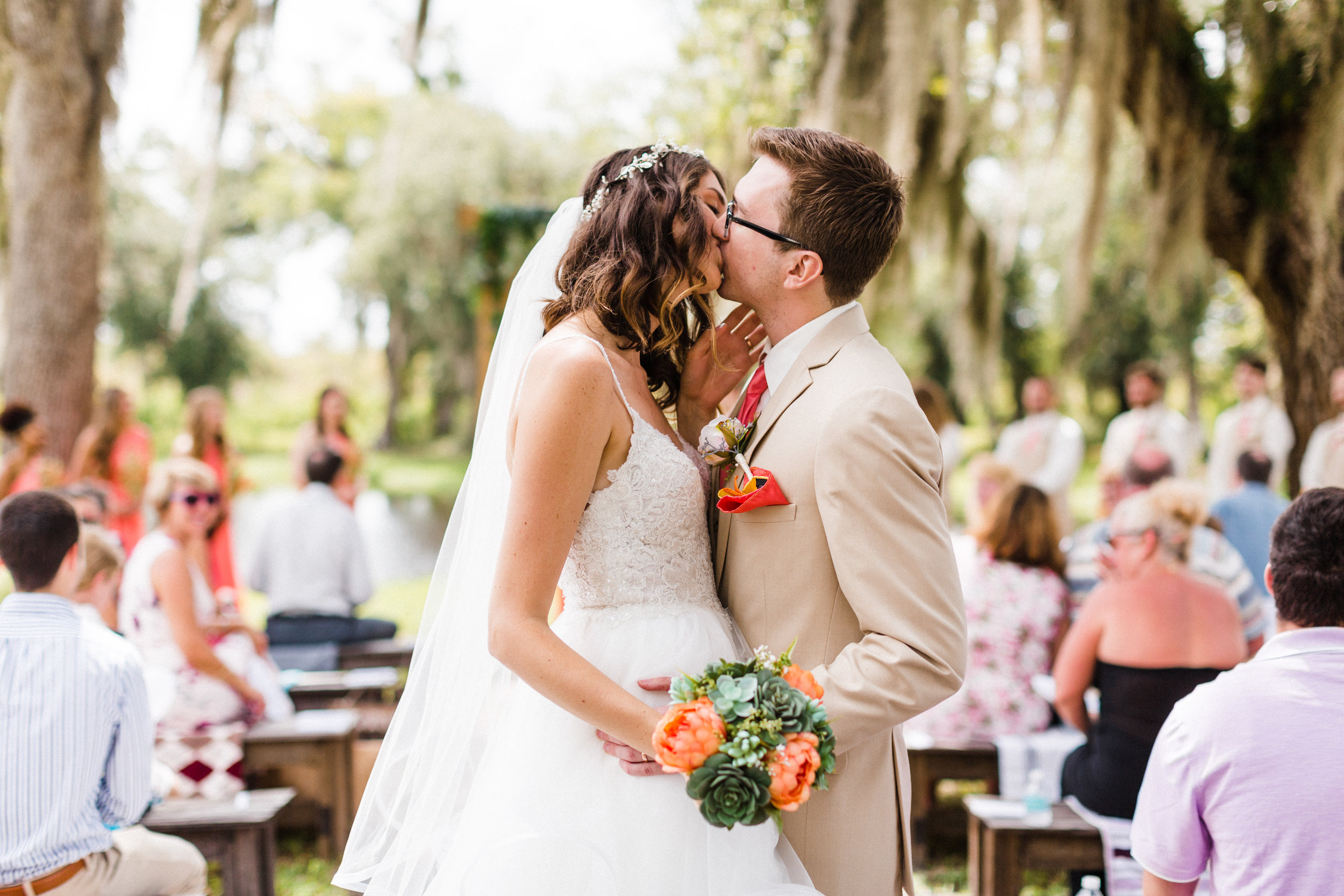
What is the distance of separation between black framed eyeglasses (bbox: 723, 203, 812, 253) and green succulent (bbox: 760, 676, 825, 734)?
890 mm

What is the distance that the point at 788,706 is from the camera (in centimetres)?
154

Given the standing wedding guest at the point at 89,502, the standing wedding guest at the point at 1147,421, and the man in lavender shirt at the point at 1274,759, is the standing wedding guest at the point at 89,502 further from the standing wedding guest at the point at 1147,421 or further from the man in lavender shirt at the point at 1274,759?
the standing wedding guest at the point at 1147,421

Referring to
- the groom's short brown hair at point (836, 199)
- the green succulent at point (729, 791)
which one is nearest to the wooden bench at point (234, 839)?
the green succulent at point (729, 791)

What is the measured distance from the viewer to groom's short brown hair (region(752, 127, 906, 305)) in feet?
6.35

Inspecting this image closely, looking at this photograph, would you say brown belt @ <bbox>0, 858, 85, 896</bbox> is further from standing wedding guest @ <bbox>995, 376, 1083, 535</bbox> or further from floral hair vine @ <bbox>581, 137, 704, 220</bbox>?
standing wedding guest @ <bbox>995, 376, 1083, 535</bbox>

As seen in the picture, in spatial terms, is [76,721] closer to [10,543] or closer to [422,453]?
[10,543]

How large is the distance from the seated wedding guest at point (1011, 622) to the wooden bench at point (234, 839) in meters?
2.76

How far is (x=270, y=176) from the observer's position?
29391 millimetres

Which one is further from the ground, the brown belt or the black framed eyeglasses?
the black framed eyeglasses

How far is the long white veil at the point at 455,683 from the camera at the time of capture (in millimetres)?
2023

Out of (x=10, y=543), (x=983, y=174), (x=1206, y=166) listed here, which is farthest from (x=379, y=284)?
(x=10, y=543)

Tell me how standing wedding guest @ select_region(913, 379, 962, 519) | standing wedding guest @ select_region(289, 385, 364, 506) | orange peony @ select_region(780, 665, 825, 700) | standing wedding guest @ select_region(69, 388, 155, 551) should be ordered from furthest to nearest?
standing wedding guest @ select_region(289, 385, 364, 506), standing wedding guest @ select_region(69, 388, 155, 551), standing wedding guest @ select_region(913, 379, 962, 519), orange peony @ select_region(780, 665, 825, 700)

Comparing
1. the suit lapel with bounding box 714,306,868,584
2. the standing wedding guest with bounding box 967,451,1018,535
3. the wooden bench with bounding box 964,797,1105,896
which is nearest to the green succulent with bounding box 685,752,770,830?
the suit lapel with bounding box 714,306,868,584

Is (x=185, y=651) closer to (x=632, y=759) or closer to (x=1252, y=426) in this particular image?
(x=632, y=759)
